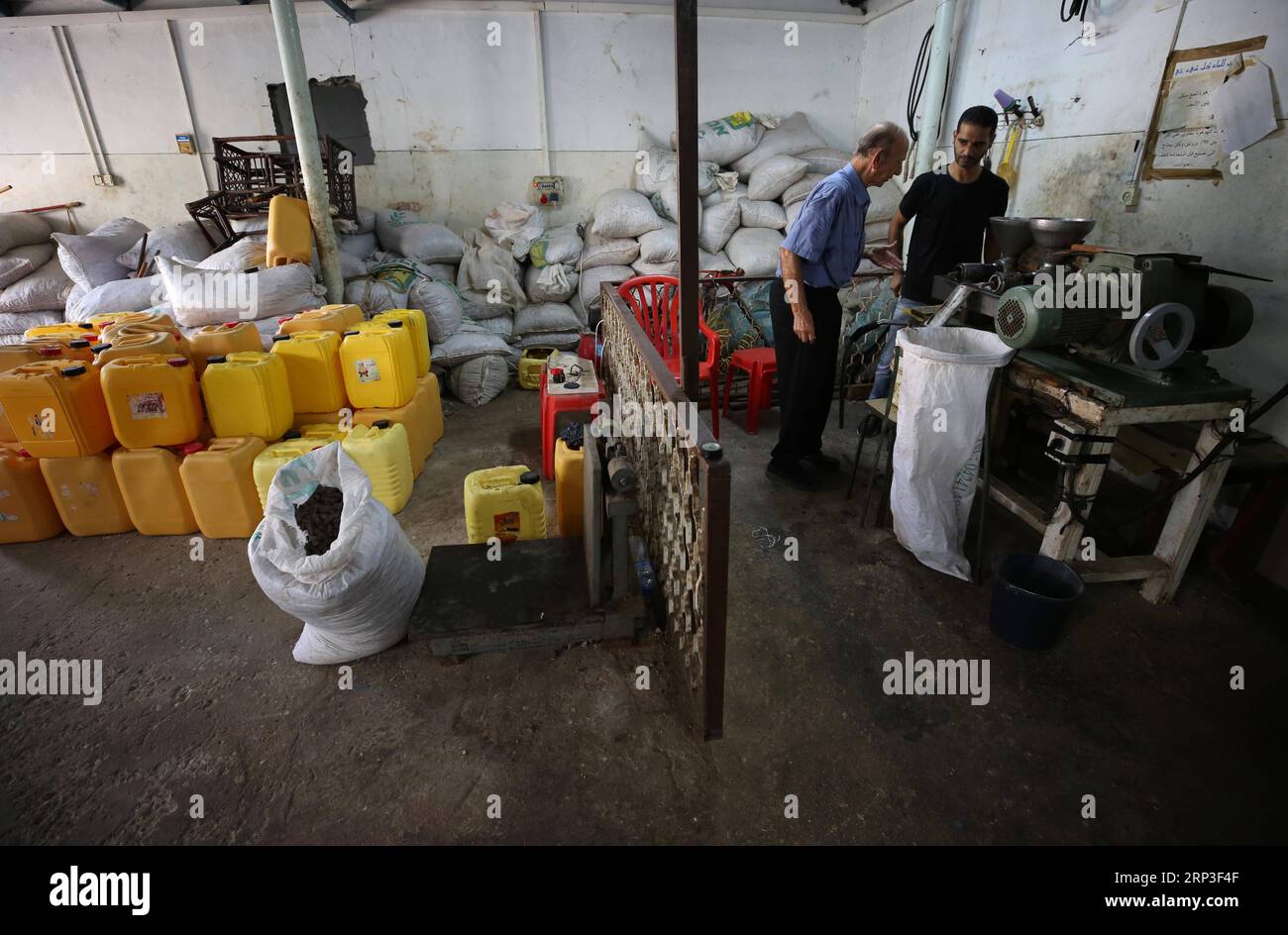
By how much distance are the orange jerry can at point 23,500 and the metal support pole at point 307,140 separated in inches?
76.8

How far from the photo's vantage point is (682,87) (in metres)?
1.41

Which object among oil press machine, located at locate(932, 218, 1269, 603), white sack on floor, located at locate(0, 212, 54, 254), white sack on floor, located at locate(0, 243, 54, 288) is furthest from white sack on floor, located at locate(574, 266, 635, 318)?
white sack on floor, located at locate(0, 212, 54, 254)

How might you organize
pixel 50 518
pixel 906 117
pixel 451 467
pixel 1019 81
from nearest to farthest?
1. pixel 50 518
2. pixel 451 467
3. pixel 1019 81
4. pixel 906 117

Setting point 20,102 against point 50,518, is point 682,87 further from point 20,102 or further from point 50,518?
point 20,102

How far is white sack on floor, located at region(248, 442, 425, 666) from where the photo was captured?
5.63 ft

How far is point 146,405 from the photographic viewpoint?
2414 mm

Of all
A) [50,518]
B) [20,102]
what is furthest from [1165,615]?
[20,102]

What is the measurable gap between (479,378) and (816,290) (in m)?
2.50

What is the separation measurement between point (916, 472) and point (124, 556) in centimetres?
327

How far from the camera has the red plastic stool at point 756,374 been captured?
3.69 meters

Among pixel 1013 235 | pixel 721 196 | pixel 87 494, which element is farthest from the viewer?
pixel 721 196

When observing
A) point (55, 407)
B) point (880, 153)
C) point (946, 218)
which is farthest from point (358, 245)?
point (946, 218)
